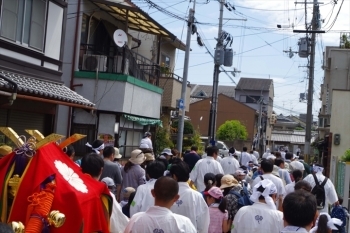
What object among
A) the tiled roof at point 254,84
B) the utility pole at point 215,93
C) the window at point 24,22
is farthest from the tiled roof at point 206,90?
the window at point 24,22

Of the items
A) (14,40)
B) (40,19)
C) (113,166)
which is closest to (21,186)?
(113,166)

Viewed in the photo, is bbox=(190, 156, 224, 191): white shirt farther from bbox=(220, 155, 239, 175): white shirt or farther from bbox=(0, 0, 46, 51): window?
bbox=(0, 0, 46, 51): window

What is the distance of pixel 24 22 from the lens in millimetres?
14555

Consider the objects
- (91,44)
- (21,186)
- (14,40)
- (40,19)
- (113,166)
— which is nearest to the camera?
(21,186)

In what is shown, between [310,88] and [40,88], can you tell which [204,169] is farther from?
[310,88]

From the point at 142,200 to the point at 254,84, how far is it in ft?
240

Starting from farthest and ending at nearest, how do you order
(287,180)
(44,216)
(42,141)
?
(287,180)
(42,141)
(44,216)

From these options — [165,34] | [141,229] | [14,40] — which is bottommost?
[141,229]

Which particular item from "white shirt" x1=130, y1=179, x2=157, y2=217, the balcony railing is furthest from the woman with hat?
the balcony railing

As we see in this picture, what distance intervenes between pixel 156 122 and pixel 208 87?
2499 inches

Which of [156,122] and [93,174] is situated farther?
[156,122]

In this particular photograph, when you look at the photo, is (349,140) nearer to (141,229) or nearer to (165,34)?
(165,34)

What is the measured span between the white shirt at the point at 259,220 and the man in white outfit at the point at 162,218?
5.58 ft

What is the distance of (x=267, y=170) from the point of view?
10.3 m
